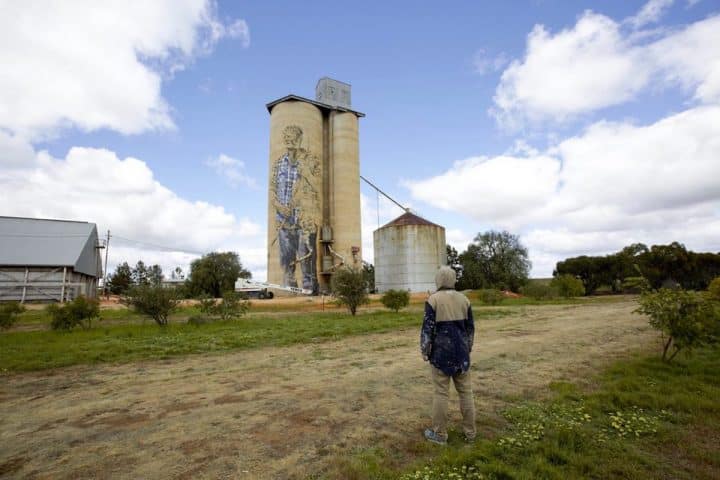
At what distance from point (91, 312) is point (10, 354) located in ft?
20.7

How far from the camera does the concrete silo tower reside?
56031 mm

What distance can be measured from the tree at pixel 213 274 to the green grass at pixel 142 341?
3985cm

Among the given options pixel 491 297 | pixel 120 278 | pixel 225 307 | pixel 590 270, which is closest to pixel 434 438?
pixel 225 307

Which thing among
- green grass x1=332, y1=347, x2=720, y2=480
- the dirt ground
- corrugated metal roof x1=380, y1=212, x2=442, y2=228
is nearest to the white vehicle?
corrugated metal roof x1=380, y1=212, x2=442, y2=228

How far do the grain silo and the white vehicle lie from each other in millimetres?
13006

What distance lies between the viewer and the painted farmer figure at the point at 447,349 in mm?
4746

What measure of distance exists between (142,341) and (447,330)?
12.8m

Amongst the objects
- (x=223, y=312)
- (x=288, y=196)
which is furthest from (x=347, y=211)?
(x=223, y=312)

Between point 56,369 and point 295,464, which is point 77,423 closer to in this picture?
point 295,464

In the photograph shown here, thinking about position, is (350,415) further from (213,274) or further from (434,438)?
(213,274)

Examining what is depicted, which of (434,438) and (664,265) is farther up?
(664,265)

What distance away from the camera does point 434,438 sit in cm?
465

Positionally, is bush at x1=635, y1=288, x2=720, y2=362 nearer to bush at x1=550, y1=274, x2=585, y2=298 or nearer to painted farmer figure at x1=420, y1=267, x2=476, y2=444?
painted farmer figure at x1=420, y1=267, x2=476, y2=444

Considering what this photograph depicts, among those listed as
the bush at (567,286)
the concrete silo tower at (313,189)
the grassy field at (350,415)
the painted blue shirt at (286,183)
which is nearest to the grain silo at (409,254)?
the concrete silo tower at (313,189)
